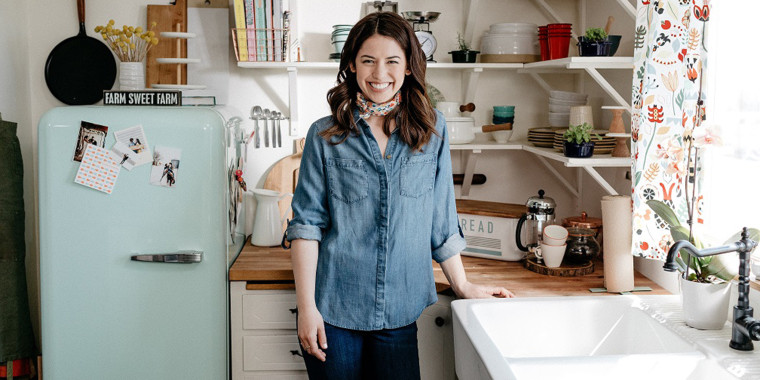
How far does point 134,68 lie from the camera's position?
257cm

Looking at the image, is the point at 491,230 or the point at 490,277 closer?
the point at 490,277

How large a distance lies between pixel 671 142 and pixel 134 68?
1861 millimetres

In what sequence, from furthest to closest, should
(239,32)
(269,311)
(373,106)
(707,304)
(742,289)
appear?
1. (239,32)
2. (269,311)
3. (373,106)
4. (707,304)
5. (742,289)

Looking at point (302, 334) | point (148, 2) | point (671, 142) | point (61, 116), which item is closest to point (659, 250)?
point (671, 142)

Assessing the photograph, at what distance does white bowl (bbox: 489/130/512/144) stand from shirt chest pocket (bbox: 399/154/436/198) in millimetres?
881

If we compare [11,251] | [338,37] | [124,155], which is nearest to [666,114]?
[338,37]

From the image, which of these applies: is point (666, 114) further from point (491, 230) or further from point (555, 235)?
point (491, 230)

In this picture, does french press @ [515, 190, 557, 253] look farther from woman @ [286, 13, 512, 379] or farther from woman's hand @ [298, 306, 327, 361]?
woman's hand @ [298, 306, 327, 361]

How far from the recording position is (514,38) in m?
2.62

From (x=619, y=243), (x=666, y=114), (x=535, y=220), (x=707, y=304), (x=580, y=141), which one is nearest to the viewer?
(x=707, y=304)

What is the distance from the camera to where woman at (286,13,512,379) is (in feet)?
5.76

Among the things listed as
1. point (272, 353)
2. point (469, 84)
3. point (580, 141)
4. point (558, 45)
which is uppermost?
point (558, 45)

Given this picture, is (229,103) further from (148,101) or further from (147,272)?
(147,272)

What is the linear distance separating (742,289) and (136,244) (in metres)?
1.74
